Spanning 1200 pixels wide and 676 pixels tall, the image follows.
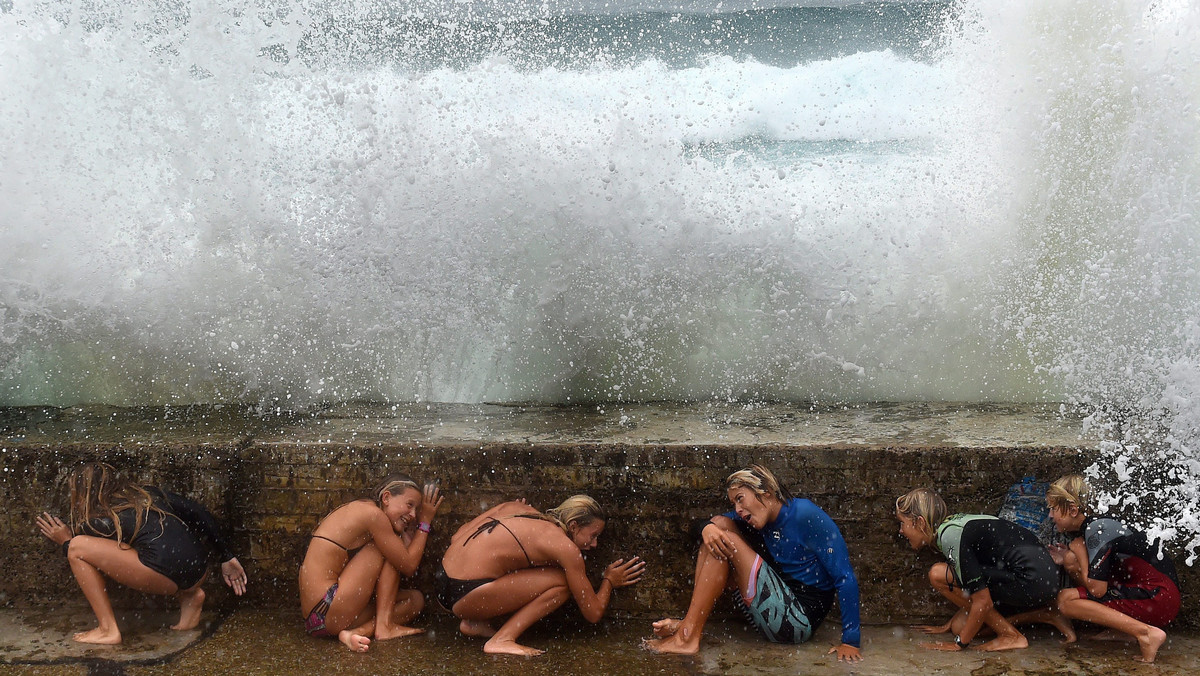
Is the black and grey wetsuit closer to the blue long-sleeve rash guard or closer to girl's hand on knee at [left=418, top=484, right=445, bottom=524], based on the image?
the blue long-sleeve rash guard

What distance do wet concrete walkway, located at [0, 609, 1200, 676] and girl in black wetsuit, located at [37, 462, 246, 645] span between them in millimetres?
143

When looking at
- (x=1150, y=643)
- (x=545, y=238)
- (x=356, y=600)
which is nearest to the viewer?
(x=1150, y=643)

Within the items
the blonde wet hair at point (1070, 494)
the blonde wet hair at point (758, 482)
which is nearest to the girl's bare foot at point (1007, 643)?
the blonde wet hair at point (1070, 494)

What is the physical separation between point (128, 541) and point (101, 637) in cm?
36

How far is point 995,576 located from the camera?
3.23 metres

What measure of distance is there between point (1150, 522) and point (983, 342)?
2043mm

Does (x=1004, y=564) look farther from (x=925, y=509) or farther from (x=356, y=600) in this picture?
(x=356, y=600)

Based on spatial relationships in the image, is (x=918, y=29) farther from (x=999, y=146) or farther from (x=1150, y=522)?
(x=1150, y=522)

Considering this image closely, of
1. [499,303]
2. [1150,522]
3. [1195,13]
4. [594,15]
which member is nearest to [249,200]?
[499,303]

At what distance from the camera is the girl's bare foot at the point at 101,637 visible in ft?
10.6

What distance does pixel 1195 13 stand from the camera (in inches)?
209

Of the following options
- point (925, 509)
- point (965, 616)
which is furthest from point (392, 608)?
point (965, 616)

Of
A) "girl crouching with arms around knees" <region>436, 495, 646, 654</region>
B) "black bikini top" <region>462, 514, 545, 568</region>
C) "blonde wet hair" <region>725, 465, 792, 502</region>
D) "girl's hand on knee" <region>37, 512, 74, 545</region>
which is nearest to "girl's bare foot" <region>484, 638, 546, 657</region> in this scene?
"girl crouching with arms around knees" <region>436, 495, 646, 654</region>

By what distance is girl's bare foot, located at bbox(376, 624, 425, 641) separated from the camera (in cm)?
335
